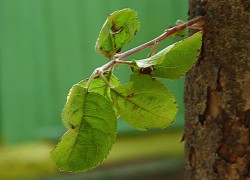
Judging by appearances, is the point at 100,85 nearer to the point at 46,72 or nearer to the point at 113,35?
the point at 113,35

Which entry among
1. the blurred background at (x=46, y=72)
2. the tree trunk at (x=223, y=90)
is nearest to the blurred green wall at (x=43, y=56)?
the blurred background at (x=46, y=72)

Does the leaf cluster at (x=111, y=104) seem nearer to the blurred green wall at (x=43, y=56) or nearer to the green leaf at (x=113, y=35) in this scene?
the green leaf at (x=113, y=35)

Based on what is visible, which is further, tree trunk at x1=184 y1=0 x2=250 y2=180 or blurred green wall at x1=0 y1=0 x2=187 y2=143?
blurred green wall at x1=0 y1=0 x2=187 y2=143

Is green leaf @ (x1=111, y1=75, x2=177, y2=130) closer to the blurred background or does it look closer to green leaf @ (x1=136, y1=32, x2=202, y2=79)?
green leaf @ (x1=136, y1=32, x2=202, y2=79)

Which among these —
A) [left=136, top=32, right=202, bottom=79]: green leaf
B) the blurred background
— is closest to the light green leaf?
[left=136, top=32, right=202, bottom=79]: green leaf

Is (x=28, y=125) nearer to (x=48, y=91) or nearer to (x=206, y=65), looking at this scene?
(x=48, y=91)

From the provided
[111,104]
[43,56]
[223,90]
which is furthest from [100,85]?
[43,56]
